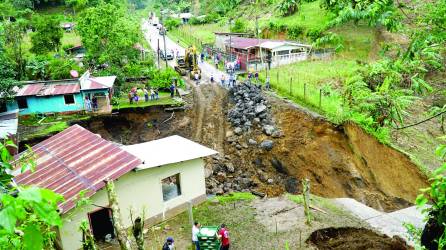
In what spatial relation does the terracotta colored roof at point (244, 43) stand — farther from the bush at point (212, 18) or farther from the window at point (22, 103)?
the bush at point (212, 18)

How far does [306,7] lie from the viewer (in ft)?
172

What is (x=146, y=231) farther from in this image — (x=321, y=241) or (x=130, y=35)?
(x=130, y=35)

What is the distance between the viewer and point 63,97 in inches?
1197

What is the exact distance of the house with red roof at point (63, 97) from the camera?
30.0m

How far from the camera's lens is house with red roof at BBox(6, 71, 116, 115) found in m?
30.0

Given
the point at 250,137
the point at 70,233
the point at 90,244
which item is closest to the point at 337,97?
the point at 250,137

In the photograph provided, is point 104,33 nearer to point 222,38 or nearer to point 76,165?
point 222,38

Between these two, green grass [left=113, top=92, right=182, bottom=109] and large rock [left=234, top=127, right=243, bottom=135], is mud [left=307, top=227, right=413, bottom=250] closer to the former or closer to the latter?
large rock [left=234, top=127, right=243, bottom=135]

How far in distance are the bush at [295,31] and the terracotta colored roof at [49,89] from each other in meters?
26.8

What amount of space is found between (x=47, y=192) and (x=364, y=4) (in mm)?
5790

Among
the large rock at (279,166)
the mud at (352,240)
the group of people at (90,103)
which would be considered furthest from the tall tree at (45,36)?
the mud at (352,240)

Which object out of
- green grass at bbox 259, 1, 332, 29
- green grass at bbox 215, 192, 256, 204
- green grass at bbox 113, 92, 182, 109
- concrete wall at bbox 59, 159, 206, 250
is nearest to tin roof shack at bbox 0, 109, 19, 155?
green grass at bbox 113, 92, 182, 109

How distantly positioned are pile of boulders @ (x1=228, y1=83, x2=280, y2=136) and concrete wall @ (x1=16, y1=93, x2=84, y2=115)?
11.9m

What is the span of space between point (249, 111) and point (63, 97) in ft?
47.0
